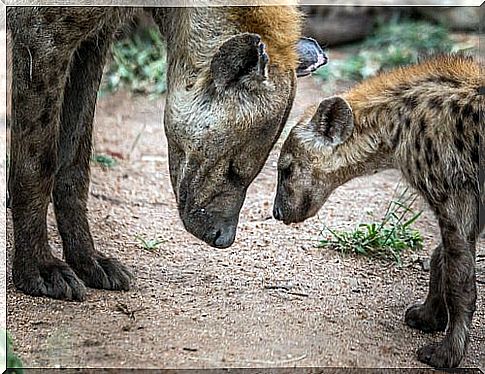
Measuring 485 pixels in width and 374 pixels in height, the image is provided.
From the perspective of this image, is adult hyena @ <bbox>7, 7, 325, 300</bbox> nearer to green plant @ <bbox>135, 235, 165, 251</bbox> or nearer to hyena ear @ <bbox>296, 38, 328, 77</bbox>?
hyena ear @ <bbox>296, 38, 328, 77</bbox>

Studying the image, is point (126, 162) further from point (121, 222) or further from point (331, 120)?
point (331, 120)

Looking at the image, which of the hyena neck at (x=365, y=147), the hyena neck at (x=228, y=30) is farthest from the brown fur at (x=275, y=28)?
the hyena neck at (x=365, y=147)

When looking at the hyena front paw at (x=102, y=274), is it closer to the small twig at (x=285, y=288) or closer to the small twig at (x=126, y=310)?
the small twig at (x=126, y=310)

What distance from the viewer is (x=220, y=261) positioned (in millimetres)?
4105

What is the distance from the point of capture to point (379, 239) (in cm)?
435

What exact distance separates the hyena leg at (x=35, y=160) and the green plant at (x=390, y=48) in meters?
3.57

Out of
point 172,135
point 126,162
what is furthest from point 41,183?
point 126,162

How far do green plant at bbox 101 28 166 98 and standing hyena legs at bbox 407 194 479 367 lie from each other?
3.75m

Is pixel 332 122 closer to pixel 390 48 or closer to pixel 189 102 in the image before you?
pixel 189 102

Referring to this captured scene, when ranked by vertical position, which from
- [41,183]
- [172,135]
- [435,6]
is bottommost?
[41,183]

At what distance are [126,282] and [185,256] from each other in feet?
1.65

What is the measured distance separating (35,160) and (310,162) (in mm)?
996

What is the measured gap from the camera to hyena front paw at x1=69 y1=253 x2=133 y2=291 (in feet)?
12.1

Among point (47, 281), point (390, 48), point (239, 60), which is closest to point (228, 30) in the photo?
point (239, 60)
